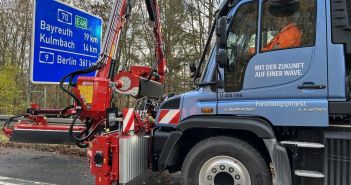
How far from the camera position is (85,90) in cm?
621

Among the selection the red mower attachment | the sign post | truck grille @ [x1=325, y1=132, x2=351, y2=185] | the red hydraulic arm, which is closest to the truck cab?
truck grille @ [x1=325, y1=132, x2=351, y2=185]

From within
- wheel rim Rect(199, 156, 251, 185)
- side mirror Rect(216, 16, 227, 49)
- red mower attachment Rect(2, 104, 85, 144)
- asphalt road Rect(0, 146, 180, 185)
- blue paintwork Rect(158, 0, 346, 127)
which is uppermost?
side mirror Rect(216, 16, 227, 49)

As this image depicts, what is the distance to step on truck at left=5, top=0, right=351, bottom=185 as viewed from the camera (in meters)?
4.41

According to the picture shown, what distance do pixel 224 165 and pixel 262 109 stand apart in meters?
0.81

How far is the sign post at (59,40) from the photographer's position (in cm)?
830

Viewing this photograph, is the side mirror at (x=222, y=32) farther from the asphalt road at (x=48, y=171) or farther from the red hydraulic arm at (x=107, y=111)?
the asphalt road at (x=48, y=171)

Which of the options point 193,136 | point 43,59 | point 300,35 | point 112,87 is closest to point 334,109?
point 300,35

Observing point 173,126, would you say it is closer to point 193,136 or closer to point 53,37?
point 193,136

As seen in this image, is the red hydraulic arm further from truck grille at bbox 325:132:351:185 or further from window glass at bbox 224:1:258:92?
truck grille at bbox 325:132:351:185

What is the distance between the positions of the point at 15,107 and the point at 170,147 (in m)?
16.8

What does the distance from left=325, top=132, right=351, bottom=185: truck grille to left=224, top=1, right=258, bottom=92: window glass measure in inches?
48.8

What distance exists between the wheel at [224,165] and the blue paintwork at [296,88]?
413mm

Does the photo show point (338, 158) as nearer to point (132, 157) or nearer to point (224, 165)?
point (224, 165)

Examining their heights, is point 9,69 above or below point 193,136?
above
